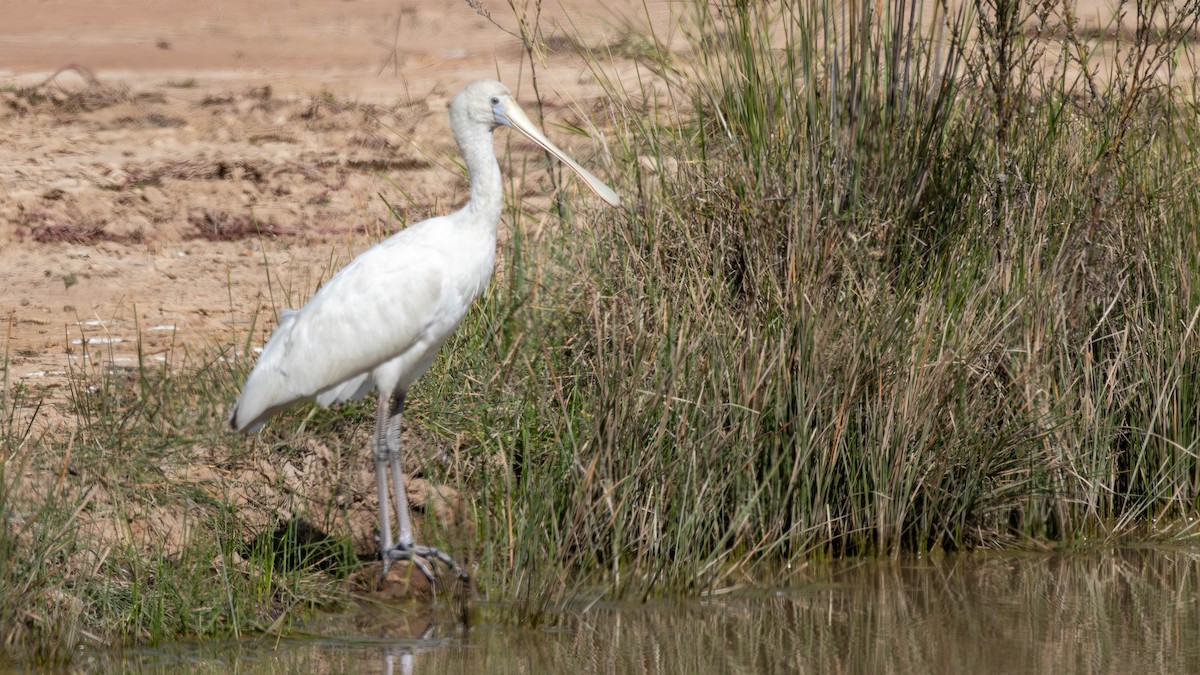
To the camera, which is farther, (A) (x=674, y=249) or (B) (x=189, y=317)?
(B) (x=189, y=317)

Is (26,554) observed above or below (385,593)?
above

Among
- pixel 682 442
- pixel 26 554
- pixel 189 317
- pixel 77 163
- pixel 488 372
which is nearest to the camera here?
pixel 26 554

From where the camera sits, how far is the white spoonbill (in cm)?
476

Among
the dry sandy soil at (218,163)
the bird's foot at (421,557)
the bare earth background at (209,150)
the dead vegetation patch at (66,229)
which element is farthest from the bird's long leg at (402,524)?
the dead vegetation patch at (66,229)

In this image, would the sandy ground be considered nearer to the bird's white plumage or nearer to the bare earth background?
the bare earth background

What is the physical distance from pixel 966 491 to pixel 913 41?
1.60m

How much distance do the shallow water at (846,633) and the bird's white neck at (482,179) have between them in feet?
3.97

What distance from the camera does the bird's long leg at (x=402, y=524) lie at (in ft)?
15.6

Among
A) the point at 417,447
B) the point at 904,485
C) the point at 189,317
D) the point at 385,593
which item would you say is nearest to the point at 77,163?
the point at 189,317

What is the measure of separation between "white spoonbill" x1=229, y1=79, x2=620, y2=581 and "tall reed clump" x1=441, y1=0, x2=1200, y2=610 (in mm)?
331

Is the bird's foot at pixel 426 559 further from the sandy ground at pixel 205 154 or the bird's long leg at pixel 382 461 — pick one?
the sandy ground at pixel 205 154

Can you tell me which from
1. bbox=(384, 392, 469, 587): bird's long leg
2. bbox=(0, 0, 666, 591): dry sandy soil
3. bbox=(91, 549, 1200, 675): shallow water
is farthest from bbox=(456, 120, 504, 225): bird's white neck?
bbox=(91, 549, 1200, 675): shallow water

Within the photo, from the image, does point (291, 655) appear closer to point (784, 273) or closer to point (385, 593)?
point (385, 593)

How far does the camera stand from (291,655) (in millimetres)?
4293
